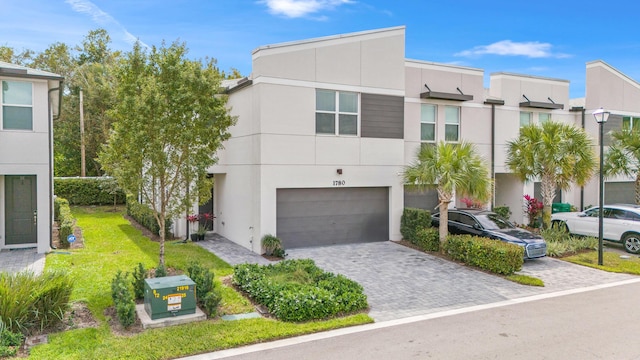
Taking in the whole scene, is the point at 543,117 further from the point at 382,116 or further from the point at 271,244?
the point at 271,244

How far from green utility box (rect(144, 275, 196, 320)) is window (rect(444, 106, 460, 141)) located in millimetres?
13439

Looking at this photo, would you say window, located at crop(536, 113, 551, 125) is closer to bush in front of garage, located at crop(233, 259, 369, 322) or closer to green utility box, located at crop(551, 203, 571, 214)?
green utility box, located at crop(551, 203, 571, 214)

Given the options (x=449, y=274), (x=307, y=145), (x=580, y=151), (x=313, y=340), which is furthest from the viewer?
(x=580, y=151)

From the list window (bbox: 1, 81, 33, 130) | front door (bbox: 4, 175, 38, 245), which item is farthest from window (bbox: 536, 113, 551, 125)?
front door (bbox: 4, 175, 38, 245)

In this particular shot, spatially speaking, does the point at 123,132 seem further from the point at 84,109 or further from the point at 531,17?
the point at 84,109

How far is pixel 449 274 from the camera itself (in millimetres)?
12180

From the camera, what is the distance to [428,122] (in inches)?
703

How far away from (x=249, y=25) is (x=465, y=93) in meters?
9.72

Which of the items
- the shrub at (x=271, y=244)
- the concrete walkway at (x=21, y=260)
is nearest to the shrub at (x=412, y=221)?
the shrub at (x=271, y=244)

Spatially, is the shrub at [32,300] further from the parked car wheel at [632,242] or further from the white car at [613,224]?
the parked car wheel at [632,242]

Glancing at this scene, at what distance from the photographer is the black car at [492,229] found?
1350 cm

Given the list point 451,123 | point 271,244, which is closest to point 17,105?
point 271,244

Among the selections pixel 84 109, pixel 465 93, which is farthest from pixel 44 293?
pixel 84 109

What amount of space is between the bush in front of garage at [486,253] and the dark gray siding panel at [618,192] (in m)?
13.9
